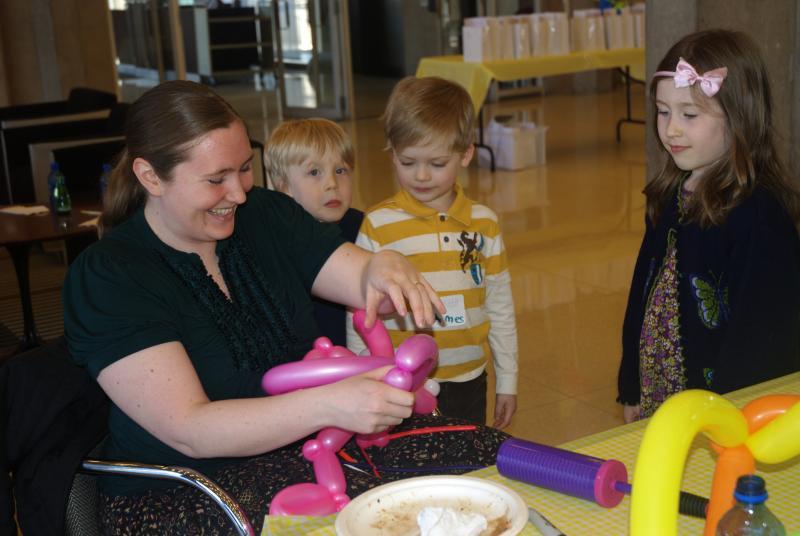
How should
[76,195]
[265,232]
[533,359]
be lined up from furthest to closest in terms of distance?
[76,195]
[533,359]
[265,232]

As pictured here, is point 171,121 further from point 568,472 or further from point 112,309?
point 568,472

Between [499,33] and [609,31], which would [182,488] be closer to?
[499,33]

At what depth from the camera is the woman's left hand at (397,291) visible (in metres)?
1.98

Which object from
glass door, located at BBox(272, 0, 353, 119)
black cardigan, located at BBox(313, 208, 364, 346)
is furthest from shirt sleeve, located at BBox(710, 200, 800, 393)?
glass door, located at BBox(272, 0, 353, 119)

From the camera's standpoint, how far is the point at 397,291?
2039 millimetres

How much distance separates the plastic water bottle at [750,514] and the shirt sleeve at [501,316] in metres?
1.61

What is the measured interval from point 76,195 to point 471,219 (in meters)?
3.64

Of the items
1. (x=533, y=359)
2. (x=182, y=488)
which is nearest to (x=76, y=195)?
(x=533, y=359)

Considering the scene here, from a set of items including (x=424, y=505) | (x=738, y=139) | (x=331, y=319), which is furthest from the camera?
(x=331, y=319)

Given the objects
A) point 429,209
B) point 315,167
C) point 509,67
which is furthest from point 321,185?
point 509,67

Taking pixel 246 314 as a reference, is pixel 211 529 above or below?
below

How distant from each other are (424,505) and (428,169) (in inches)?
54.9

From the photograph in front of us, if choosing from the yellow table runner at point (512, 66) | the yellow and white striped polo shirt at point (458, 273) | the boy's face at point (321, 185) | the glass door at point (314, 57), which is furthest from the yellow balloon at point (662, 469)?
the glass door at point (314, 57)

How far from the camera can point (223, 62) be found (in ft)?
46.3
